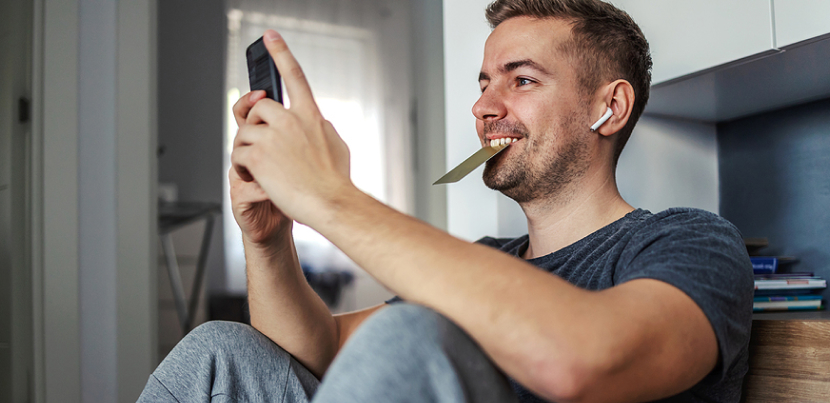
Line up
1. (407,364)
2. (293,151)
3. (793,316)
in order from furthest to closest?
(793,316) → (293,151) → (407,364)

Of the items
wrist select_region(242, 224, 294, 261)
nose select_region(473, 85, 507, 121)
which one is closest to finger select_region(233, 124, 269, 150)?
wrist select_region(242, 224, 294, 261)

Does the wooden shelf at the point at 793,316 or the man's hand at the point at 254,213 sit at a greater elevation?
the man's hand at the point at 254,213

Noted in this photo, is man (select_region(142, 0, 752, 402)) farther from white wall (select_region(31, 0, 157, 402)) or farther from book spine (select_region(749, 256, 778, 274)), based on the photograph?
white wall (select_region(31, 0, 157, 402))

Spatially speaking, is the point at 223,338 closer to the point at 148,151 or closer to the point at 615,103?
the point at 615,103

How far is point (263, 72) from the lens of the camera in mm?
696

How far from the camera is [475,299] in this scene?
1.64ft

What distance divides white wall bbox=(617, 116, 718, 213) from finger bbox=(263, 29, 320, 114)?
1075mm

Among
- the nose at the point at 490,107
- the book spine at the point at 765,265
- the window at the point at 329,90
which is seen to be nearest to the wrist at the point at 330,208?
the nose at the point at 490,107

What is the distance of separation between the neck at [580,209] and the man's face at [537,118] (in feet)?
0.07

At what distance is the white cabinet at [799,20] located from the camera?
3.20ft

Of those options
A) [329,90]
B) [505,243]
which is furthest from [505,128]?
[329,90]

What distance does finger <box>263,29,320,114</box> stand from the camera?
62 centimetres

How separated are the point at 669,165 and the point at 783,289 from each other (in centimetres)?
44

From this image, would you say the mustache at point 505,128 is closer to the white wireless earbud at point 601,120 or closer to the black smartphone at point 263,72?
the white wireless earbud at point 601,120
